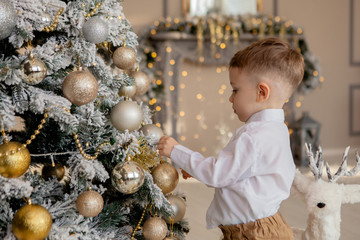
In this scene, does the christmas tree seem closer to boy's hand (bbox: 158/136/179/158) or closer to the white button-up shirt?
boy's hand (bbox: 158/136/179/158)

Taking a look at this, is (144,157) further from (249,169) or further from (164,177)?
(249,169)

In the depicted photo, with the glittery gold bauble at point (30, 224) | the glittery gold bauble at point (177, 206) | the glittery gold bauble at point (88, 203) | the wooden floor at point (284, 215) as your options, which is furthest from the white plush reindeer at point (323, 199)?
the glittery gold bauble at point (30, 224)

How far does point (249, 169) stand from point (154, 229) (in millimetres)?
333

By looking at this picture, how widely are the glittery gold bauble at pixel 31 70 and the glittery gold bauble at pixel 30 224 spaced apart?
296 mm

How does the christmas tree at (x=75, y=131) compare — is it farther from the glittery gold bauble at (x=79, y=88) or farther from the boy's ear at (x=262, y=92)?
the boy's ear at (x=262, y=92)

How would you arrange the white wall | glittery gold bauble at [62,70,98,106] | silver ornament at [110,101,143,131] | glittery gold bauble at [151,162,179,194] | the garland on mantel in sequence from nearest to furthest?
glittery gold bauble at [62,70,98,106]
silver ornament at [110,101,143,131]
glittery gold bauble at [151,162,179,194]
the garland on mantel
the white wall

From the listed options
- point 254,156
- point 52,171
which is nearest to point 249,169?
point 254,156

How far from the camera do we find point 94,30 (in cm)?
107

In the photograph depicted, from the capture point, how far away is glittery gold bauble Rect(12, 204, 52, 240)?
94 cm

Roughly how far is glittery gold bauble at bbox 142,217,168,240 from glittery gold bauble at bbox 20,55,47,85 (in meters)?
0.54

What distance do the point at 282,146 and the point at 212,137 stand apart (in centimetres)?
369

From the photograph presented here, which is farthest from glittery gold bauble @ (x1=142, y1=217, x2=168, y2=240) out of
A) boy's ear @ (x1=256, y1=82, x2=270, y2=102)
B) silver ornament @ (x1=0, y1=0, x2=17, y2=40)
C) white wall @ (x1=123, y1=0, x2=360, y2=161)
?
white wall @ (x1=123, y1=0, x2=360, y2=161)

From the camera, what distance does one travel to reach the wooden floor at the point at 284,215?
228 cm

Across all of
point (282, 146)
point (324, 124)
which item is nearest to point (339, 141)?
point (324, 124)
